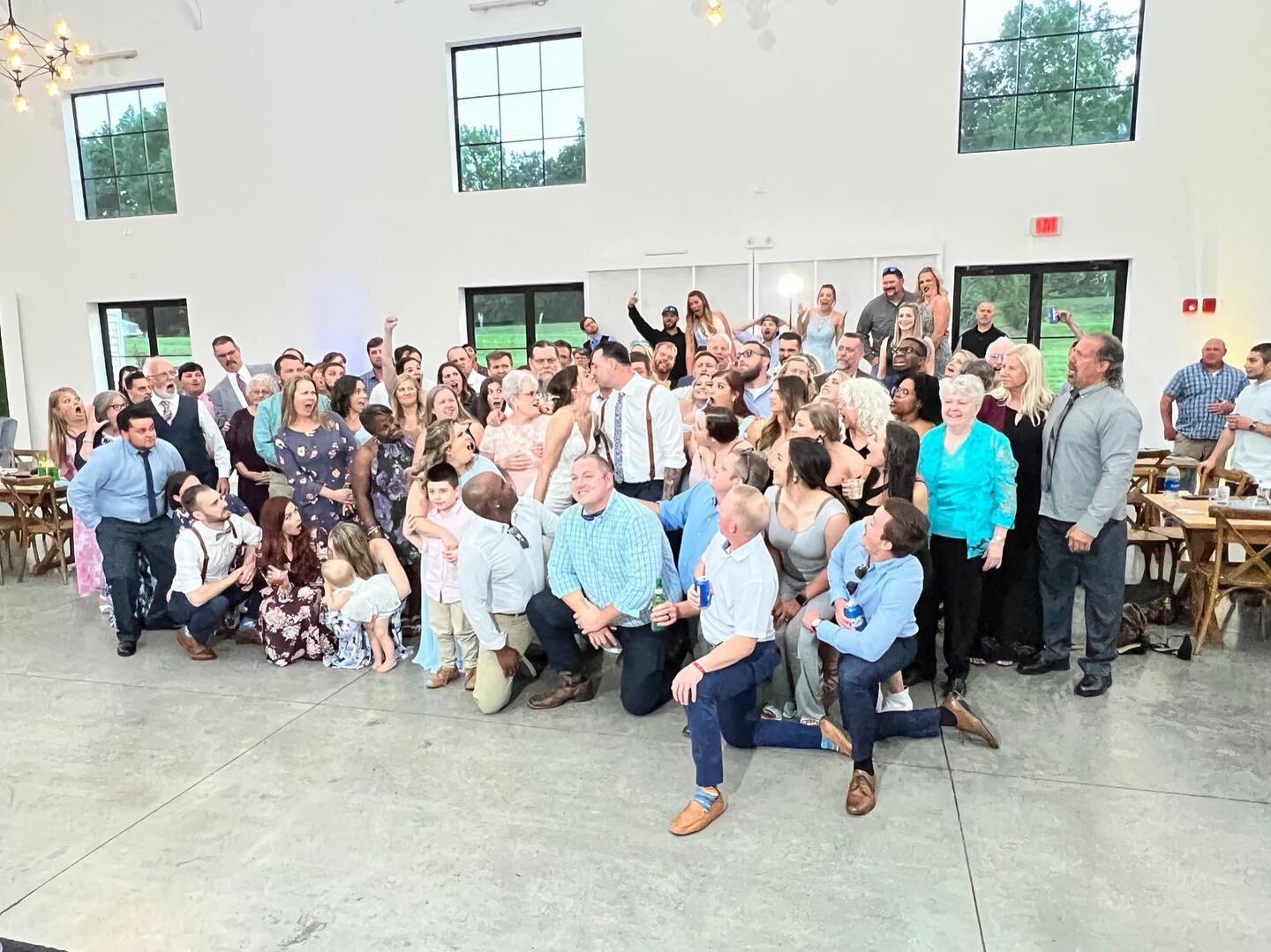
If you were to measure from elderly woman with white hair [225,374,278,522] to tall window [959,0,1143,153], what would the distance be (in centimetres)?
710

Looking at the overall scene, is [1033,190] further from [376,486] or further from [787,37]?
[376,486]

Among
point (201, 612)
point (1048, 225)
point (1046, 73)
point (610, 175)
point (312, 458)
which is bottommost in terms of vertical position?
point (201, 612)

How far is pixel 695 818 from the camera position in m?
2.97

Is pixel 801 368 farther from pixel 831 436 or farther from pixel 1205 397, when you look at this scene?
pixel 1205 397

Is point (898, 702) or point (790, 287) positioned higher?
Answer: point (790, 287)

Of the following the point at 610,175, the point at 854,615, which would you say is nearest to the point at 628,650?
the point at 854,615

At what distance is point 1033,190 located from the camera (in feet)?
27.5

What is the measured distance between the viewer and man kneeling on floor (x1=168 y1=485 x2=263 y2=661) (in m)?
4.68

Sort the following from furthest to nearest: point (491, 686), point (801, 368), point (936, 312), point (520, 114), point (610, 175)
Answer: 1. point (520, 114)
2. point (610, 175)
3. point (936, 312)
4. point (801, 368)
5. point (491, 686)

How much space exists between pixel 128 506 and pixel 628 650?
128 inches

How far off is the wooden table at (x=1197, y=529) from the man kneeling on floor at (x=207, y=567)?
17.2 feet

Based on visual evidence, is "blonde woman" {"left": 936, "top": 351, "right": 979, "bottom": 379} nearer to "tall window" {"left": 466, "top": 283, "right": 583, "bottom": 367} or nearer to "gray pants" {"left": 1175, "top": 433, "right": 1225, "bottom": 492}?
"gray pants" {"left": 1175, "top": 433, "right": 1225, "bottom": 492}

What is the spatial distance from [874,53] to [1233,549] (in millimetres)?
5666

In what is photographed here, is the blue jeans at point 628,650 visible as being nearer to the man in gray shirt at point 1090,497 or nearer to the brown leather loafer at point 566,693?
the brown leather loafer at point 566,693
